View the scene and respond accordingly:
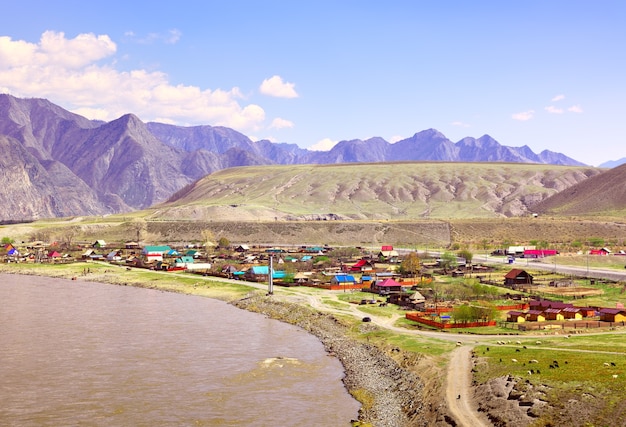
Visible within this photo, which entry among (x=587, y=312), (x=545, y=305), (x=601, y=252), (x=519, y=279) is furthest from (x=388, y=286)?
(x=601, y=252)

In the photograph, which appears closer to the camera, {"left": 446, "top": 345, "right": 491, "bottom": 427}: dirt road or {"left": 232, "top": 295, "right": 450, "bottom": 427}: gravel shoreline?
{"left": 446, "top": 345, "right": 491, "bottom": 427}: dirt road

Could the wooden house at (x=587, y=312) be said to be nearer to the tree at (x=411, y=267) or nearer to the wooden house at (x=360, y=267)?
the tree at (x=411, y=267)

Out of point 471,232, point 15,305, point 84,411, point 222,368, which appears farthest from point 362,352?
point 471,232

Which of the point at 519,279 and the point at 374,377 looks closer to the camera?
the point at 374,377

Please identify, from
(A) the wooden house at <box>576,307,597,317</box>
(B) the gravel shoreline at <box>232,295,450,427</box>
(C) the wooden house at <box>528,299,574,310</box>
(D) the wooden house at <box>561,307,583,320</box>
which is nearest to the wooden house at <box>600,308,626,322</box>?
(A) the wooden house at <box>576,307,597,317</box>

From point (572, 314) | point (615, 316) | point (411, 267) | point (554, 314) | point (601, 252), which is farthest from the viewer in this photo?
point (601, 252)

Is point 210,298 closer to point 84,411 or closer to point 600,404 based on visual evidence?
point 84,411

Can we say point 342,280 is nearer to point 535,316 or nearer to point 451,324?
point 451,324

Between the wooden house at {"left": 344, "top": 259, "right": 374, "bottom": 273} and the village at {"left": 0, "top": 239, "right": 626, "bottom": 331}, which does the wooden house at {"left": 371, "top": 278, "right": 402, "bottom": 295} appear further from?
the wooden house at {"left": 344, "top": 259, "right": 374, "bottom": 273}
